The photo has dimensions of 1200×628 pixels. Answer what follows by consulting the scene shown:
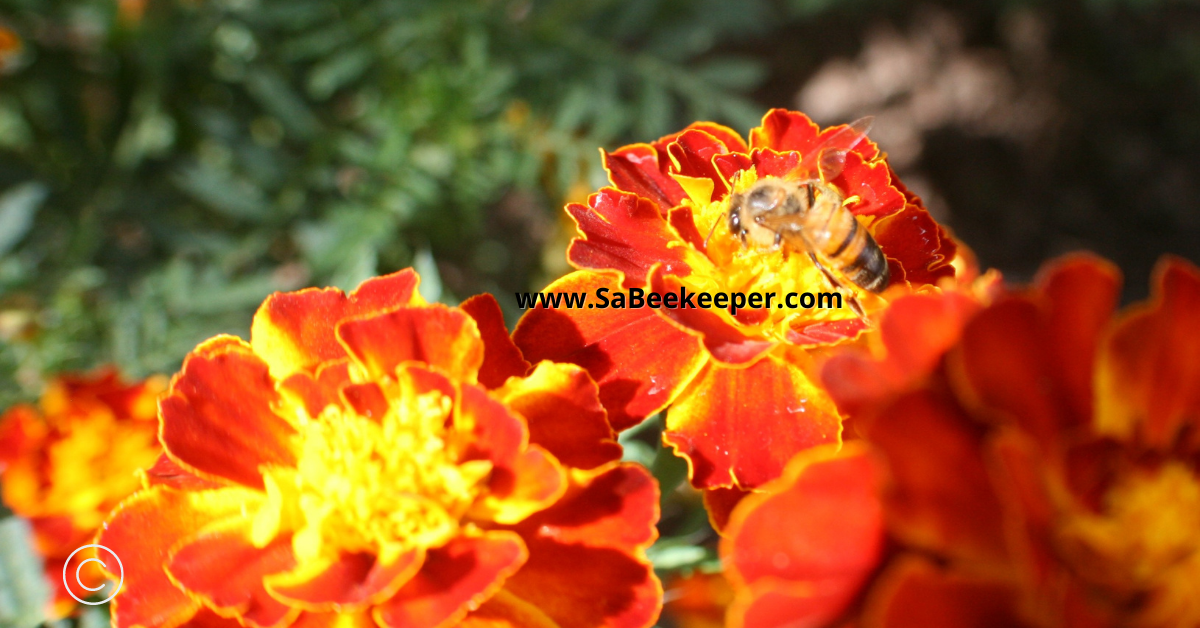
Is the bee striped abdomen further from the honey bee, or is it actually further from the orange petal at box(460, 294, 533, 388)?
the orange petal at box(460, 294, 533, 388)

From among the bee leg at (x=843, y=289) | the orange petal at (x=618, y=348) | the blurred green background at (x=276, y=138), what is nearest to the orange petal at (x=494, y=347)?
the orange petal at (x=618, y=348)

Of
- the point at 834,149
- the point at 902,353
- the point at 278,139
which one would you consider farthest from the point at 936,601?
the point at 278,139

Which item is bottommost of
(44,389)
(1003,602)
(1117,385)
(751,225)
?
(44,389)

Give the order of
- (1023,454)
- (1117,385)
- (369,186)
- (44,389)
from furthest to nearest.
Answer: (369,186) → (44,389) → (1117,385) → (1023,454)

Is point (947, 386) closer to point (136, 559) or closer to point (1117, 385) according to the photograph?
point (1117, 385)

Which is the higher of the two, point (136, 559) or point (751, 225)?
point (751, 225)

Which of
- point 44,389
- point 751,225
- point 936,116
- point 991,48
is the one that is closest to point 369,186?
point 44,389

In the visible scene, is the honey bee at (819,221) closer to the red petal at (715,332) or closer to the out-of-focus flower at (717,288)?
the out-of-focus flower at (717,288)

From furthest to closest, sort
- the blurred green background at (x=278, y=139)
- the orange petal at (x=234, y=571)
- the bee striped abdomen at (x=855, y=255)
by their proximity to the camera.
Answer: the blurred green background at (x=278, y=139) < the bee striped abdomen at (x=855, y=255) < the orange petal at (x=234, y=571)
